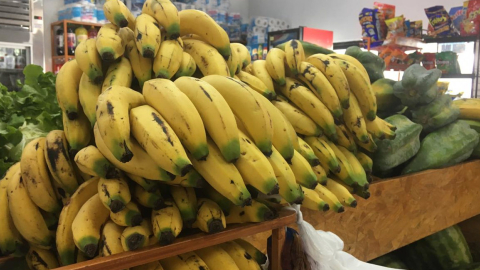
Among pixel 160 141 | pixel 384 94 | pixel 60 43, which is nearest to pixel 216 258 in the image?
pixel 160 141

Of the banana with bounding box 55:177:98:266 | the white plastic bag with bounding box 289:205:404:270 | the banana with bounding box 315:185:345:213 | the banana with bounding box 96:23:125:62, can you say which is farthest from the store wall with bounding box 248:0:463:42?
the banana with bounding box 55:177:98:266

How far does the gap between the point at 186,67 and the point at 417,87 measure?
3.70 feet

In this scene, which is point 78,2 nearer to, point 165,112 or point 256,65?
point 256,65

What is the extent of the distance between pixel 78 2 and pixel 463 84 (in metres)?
4.72

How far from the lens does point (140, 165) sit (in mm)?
805

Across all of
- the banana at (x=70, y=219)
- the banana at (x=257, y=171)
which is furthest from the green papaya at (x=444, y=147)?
the banana at (x=70, y=219)

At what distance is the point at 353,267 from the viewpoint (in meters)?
1.09

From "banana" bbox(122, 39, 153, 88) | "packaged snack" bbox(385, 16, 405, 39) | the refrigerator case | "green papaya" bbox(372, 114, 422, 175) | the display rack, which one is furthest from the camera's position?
the display rack

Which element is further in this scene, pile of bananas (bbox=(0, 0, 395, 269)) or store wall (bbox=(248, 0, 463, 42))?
store wall (bbox=(248, 0, 463, 42))

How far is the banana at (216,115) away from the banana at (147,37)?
0.18 metres

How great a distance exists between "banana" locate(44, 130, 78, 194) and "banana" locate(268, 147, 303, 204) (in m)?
0.45

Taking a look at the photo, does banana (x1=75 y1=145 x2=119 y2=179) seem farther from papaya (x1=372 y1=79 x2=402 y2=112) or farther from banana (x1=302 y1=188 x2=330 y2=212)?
papaya (x1=372 y1=79 x2=402 y2=112)

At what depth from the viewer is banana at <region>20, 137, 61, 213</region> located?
0.94m

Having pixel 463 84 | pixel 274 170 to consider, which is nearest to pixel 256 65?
pixel 274 170
